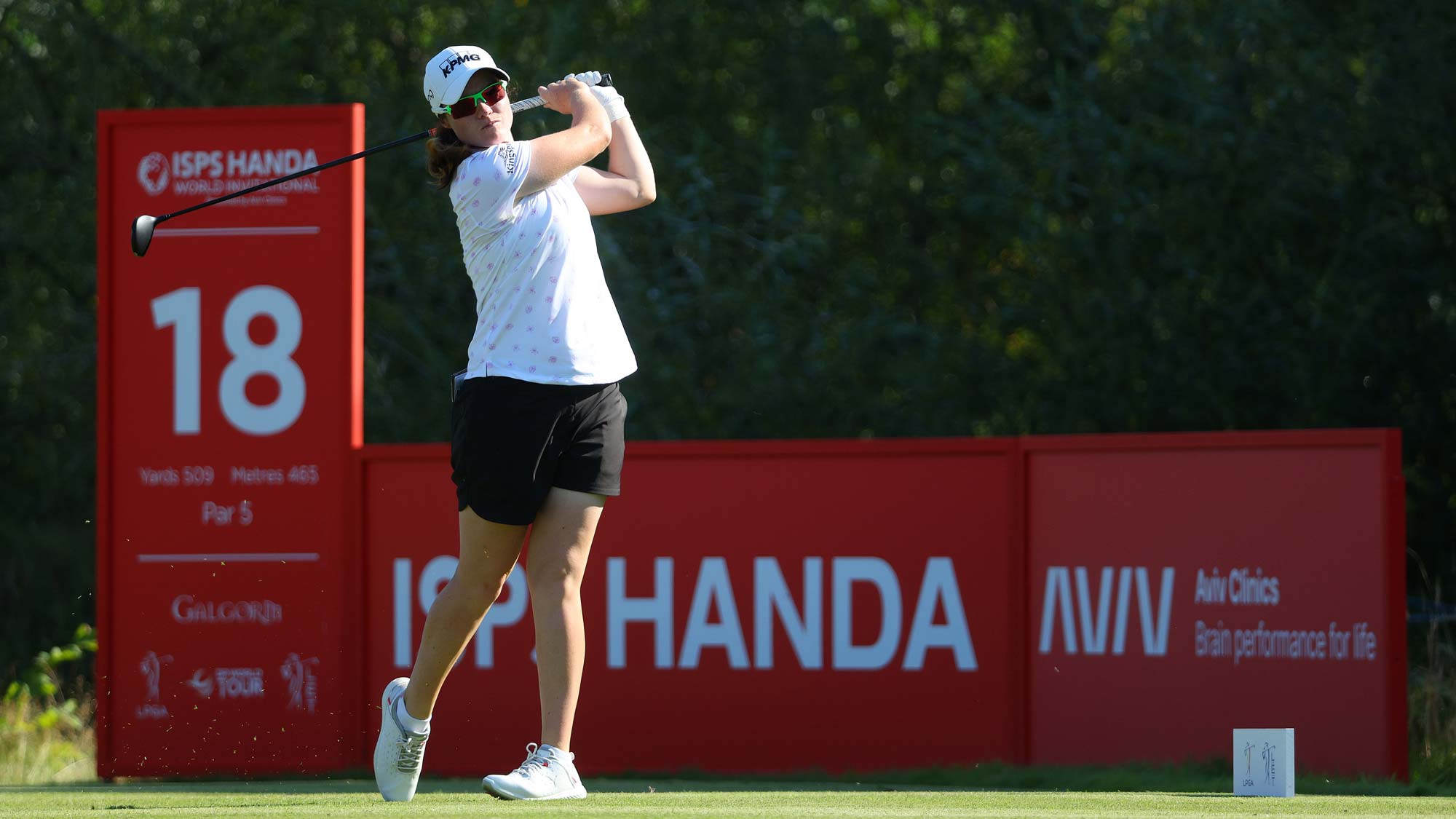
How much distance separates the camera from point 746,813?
167 inches

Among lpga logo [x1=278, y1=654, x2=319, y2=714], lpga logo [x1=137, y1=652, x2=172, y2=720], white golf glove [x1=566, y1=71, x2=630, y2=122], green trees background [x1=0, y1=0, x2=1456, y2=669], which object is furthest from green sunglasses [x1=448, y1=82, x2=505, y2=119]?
green trees background [x1=0, y1=0, x2=1456, y2=669]

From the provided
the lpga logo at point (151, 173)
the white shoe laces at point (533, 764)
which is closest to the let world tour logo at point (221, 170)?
the lpga logo at point (151, 173)

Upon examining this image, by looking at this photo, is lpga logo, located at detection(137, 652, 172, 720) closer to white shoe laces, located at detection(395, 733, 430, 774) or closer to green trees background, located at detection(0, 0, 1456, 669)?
white shoe laces, located at detection(395, 733, 430, 774)

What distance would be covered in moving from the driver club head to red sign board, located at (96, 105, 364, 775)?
1.06 metres

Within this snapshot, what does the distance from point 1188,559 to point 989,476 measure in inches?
26.9

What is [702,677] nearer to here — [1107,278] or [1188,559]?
[1188,559]

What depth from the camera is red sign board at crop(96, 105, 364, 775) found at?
6.74 m

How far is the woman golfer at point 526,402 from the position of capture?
177 inches

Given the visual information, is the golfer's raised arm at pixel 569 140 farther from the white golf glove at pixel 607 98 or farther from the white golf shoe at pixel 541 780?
the white golf shoe at pixel 541 780

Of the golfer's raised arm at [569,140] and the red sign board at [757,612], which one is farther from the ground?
the golfer's raised arm at [569,140]

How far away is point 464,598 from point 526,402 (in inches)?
19.6

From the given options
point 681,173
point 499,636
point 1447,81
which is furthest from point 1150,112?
point 499,636

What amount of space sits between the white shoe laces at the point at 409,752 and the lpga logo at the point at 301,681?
214 centimetres

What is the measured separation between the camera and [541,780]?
14.6 ft
